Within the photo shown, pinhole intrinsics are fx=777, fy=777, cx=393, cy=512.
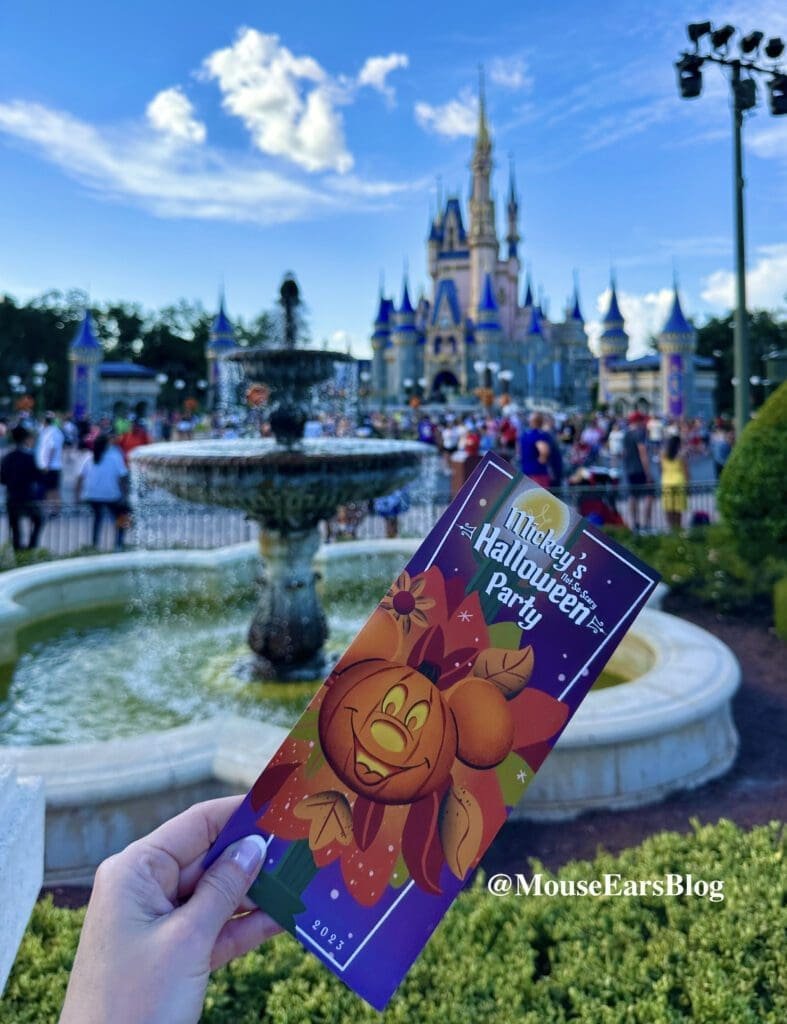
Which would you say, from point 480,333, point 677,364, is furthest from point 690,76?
point 480,333

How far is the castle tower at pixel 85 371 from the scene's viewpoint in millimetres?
42625

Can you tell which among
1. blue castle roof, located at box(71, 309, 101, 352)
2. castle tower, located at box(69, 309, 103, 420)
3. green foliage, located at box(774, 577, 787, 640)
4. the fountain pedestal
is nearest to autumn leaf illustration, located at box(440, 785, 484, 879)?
the fountain pedestal

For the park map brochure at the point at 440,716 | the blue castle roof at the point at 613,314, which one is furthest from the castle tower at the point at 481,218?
the park map brochure at the point at 440,716

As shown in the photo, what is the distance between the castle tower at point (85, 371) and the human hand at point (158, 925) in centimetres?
4467

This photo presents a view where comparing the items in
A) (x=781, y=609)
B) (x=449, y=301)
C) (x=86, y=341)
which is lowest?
(x=781, y=609)

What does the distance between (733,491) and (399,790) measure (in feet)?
26.0

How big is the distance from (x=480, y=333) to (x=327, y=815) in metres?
62.5

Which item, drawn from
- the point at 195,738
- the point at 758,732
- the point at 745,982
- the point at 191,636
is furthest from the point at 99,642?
the point at 745,982

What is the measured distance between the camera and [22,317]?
5597 cm

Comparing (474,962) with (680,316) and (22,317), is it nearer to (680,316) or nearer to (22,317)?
(680,316)

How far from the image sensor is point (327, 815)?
3.74ft

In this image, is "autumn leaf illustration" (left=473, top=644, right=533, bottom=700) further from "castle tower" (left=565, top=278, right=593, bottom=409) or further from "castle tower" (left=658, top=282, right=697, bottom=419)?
"castle tower" (left=565, top=278, right=593, bottom=409)

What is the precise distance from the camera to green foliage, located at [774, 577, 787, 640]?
21.4 feet

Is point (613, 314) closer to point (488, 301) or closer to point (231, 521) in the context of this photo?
point (488, 301)
